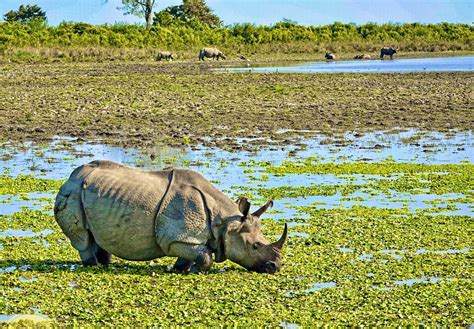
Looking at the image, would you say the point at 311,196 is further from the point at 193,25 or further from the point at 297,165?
the point at 193,25

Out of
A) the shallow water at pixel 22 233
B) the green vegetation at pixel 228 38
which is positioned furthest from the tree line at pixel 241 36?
the shallow water at pixel 22 233

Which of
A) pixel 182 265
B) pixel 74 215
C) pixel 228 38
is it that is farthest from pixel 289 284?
pixel 228 38

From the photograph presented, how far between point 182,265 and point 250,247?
913 millimetres

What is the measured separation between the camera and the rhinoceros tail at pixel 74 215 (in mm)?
12320

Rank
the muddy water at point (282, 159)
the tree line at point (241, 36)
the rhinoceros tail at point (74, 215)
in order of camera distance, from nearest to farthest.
Answer: the rhinoceros tail at point (74, 215) < the muddy water at point (282, 159) < the tree line at point (241, 36)

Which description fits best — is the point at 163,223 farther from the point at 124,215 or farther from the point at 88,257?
the point at 88,257

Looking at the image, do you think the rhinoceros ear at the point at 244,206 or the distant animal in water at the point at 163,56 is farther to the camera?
the distant animal in water at the point at 163,56

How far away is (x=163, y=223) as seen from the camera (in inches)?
478


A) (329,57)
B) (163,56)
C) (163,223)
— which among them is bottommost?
(329,57)

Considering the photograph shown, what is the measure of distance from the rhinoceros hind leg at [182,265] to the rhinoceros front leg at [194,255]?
2 centimetres

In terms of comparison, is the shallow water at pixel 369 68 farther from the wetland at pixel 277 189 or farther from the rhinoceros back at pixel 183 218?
the rhinoceros back at pixel 183 218

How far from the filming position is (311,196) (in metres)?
17.6


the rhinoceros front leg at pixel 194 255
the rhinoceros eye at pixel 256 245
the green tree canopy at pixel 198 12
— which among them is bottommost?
the rhinoceros front leg at pixel 194 255

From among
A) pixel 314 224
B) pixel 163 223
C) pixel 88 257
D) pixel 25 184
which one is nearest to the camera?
pixel 163 223
